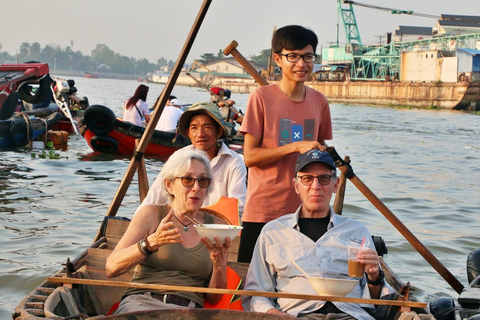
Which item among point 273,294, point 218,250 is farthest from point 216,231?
point 273,294

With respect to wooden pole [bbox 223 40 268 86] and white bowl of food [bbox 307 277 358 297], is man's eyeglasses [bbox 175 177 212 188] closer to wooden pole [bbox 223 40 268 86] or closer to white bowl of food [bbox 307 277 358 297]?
white bowl of food [bbox 307 277 358 297]

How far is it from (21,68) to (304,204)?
44.5ft

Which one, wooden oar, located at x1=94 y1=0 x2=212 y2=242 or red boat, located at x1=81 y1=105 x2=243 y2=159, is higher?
wooden oar, located at x1=94 y1=0 x2=212 y2=242

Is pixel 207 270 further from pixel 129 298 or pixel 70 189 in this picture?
pixel 70 189

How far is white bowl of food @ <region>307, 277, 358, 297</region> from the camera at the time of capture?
317cm

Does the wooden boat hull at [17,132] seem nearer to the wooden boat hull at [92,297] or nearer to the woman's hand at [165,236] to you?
the wooden boat hull at [92,297]

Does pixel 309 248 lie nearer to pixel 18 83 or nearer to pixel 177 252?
pixel 177 252

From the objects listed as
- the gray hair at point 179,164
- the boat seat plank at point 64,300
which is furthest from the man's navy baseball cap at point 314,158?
the boat seat plank at point 64,300

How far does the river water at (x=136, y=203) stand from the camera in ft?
24.8

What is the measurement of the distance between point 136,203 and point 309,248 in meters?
7.41

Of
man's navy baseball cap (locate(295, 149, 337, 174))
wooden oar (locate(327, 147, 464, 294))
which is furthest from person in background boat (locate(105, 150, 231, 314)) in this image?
wooden oar (locate(327, 147, 464, 294))

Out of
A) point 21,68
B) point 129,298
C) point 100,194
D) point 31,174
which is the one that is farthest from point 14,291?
point 21,68

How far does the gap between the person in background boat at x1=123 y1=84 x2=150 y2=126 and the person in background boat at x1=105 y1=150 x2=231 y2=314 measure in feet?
36.9

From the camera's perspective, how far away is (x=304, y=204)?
3.70m
